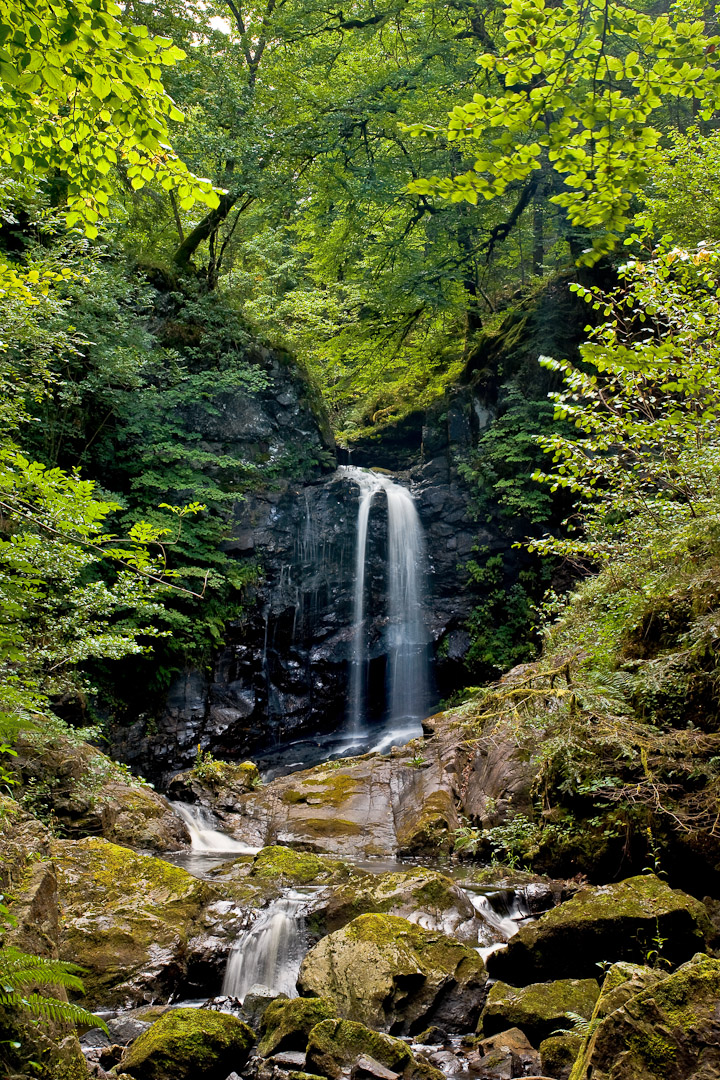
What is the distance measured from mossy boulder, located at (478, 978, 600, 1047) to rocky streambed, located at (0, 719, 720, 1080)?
0.04ft

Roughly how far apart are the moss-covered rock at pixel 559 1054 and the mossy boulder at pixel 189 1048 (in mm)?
1803

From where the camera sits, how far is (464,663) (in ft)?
51.8

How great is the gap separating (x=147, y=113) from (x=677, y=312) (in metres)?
4.80

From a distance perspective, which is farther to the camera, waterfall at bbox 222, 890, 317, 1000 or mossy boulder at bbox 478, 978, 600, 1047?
waterfall at bbox 222, 890, 317, 1000

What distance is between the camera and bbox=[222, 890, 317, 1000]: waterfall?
5297mm

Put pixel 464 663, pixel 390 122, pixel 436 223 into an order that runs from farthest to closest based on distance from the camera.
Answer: pixel 464 663 → pixel 436 223 → pixel 390 122

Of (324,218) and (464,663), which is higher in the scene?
(324,218)

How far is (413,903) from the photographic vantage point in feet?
18.6

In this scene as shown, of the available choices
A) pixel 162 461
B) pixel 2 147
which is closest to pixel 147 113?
pixel 2 147

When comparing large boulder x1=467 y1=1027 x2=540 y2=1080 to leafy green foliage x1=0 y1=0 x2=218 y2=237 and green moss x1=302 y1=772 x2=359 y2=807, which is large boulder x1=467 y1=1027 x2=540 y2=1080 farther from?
green moss x1=302 y1=772 x2=359 y2=807

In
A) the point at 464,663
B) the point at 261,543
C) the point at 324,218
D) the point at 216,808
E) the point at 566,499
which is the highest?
the point at 324,218

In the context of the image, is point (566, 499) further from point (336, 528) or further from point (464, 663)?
point (336, 528)

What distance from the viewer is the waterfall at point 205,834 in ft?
29.3

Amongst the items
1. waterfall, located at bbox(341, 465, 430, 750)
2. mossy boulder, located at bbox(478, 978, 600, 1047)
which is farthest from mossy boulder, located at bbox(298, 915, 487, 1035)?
waterfall, located at bbox(341, 465, 430, 750)
